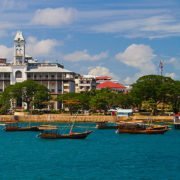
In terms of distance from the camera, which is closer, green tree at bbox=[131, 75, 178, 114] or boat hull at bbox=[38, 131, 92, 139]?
boat hull at bbox=[38, 131, 92, 139]

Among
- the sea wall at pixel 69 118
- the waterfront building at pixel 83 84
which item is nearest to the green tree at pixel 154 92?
the sea wall at pixel 69 118

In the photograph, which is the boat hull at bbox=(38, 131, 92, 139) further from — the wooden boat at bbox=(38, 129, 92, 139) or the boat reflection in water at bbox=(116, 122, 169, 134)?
the boat reflection in water at bbox=(116, 122, 169, 134)

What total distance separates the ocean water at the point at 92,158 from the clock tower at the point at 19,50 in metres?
84.2

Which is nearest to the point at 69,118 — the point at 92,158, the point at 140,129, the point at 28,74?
the point at 140,129

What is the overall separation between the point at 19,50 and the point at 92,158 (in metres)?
116

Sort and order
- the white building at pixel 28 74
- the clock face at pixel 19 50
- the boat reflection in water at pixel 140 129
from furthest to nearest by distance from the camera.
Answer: the clock face at pixel 19 50 → the white building at pixel 28 74 → the boat reflection in water at pixel 140 129

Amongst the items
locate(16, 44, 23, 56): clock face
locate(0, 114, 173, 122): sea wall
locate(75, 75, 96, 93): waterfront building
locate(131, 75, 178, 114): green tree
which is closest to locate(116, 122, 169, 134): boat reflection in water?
locate(0, 114, 173, 122): sea wall

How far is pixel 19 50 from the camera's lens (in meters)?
176

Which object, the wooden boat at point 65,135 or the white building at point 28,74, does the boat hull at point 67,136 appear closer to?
the wooden boat at point 65,135

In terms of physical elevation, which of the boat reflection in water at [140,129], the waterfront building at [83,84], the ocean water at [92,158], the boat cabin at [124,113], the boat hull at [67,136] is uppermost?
the waterfront building at [83,84]

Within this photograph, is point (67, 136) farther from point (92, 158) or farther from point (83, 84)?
point (83, 84)

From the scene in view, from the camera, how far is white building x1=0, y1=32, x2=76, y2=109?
17538 centimetres

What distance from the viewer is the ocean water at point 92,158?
2071 inches

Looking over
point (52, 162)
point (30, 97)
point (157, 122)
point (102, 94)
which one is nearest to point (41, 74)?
point (30, 97)
